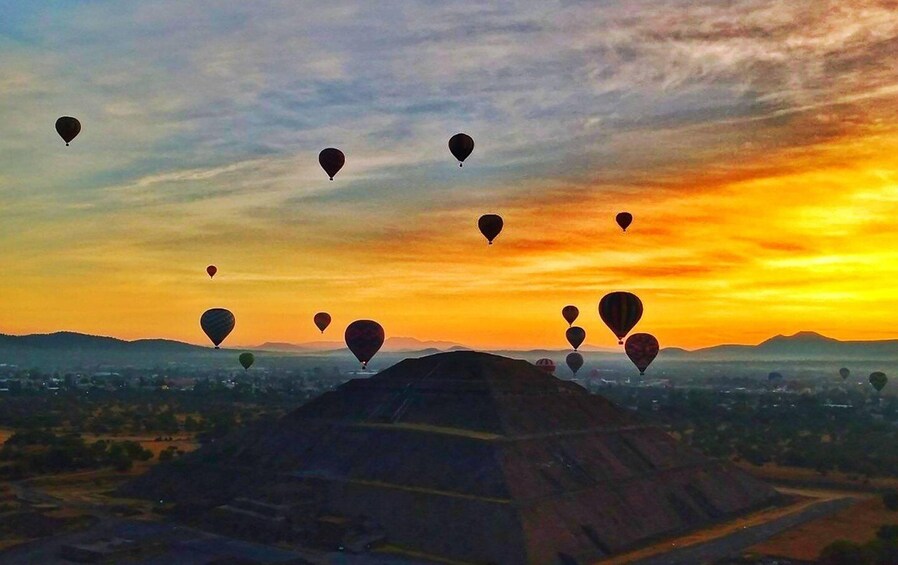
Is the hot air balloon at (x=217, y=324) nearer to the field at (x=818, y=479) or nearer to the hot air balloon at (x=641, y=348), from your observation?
the hot air balloon at (x=641, y=348)

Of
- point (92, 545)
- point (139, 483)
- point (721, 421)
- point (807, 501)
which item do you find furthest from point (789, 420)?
point (92, 545)

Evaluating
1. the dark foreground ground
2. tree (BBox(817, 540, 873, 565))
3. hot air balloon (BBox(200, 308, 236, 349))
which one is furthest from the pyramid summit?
hot air balloon (BBox(200, 308, 236, 349))

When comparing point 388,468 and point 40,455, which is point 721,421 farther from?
point 40,455

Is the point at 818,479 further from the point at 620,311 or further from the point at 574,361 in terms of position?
the point at 574,361

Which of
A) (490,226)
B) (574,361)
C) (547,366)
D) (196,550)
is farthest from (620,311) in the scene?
(574,361)

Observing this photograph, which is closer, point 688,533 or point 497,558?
point 497,558

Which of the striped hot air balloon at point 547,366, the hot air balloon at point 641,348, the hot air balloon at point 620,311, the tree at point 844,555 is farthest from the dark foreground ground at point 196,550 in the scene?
the striped hot air balloon at point 547,366
